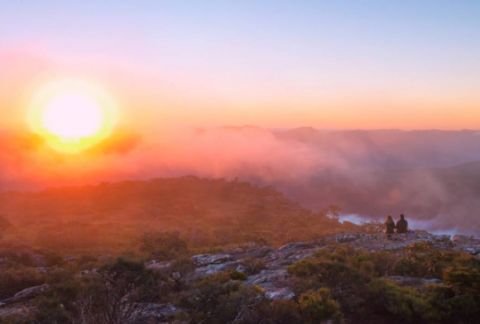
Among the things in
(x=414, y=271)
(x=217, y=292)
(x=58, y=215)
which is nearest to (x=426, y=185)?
(x=58, y=215)

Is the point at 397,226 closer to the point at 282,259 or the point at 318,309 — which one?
the point at 282,259

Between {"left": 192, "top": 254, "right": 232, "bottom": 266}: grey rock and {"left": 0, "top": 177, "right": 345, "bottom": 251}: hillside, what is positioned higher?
{"left": 192, "top": 254, "right": 232, "bottom": 266}: grey rock

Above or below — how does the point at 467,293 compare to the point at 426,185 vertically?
above

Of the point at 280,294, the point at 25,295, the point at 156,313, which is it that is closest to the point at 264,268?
the point at 280,294

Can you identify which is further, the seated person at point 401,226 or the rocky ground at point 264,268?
the seated person at point 401,226

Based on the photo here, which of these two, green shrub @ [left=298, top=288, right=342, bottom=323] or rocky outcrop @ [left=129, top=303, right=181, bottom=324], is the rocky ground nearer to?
rocky outcrop @ [left=129, top=303, right=181, bottom=324]

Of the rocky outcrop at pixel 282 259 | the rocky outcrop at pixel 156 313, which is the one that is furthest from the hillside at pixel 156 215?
the rocky outcrop at pixel 156 313

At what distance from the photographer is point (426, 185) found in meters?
172

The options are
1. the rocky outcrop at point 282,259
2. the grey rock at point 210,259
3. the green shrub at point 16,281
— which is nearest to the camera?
Answer: the rocky outcrop at point 282,259

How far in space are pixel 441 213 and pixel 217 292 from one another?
158 meters

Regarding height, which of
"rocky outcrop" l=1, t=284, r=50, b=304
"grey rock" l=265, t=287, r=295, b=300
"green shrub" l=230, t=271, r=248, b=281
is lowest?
"rocky outcrop" l=1, t=284, r=50, b=304

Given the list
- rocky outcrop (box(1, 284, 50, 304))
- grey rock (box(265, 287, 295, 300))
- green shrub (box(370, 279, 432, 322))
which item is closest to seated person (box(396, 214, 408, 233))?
green shrub (box(370, 279, 432, 322))

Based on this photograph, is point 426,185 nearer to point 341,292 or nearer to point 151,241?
point 151,241

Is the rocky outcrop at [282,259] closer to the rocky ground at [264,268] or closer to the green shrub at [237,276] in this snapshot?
the rocky ground at [264,268]
